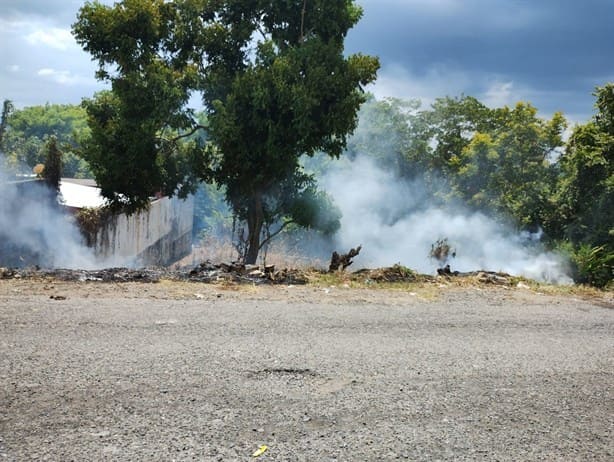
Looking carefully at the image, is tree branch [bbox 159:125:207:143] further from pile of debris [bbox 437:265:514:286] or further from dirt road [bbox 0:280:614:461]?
dirt road [bbox 0:280:614:461]

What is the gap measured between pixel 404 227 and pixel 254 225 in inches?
522

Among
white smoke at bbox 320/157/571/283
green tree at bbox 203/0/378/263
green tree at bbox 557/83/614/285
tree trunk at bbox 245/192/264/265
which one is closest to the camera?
green tree at bbox 203/0/378/263

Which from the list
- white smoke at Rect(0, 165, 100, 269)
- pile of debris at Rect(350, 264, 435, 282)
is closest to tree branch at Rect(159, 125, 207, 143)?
white smoke at Rect(0, 165, 100, 269)

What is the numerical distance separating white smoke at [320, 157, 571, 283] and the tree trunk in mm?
8490

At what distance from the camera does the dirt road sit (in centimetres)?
327

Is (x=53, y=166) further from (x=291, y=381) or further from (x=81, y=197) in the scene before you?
(x=291, y=381)

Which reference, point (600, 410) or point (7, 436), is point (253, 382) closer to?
point (7, 436)

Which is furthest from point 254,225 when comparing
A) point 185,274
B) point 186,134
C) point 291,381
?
point 291,381

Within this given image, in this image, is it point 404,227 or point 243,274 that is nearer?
point 243,274

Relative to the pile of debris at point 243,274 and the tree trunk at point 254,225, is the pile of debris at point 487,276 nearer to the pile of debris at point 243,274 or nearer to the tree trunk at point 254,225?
the pile of debris at point 243,274

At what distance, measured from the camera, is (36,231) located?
1341cm

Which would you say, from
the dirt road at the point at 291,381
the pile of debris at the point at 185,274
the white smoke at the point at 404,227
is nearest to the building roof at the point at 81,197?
the pile of debris at the point at 185,274

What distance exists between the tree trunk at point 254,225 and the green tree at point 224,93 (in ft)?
0.13

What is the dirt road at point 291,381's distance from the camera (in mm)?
3268
